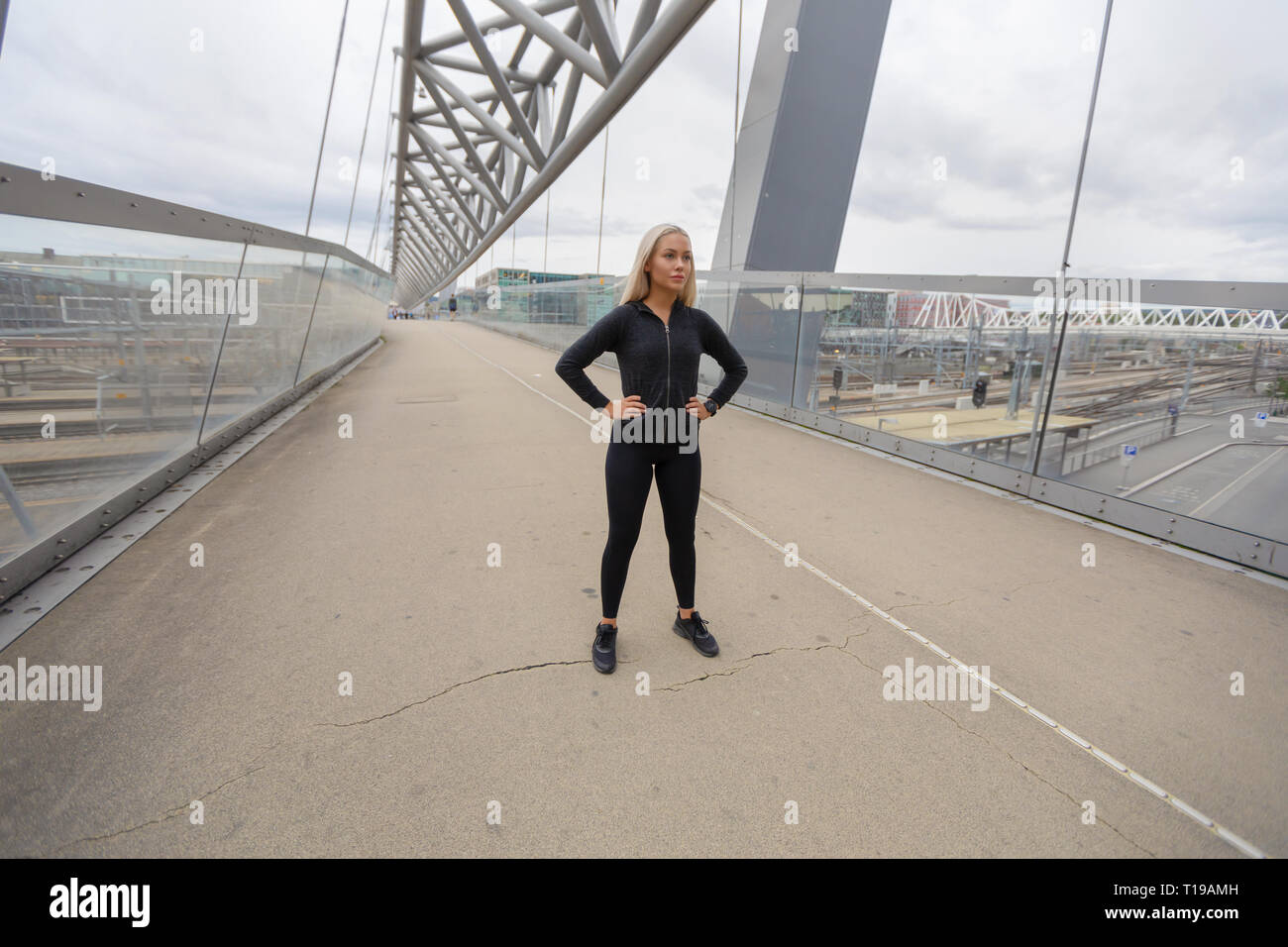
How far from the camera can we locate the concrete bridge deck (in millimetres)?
1931

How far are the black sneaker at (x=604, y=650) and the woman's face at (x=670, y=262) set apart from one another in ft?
5.34

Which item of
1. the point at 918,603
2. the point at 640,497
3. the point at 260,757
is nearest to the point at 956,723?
the point at 918,603

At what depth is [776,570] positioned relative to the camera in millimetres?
3867

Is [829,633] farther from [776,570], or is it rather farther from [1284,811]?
[1284,811]

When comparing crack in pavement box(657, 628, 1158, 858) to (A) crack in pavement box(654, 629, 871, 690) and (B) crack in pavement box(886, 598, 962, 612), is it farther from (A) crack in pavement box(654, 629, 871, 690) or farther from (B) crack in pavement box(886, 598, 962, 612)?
(B) crack in pavement box(886, 598, 962, 612)

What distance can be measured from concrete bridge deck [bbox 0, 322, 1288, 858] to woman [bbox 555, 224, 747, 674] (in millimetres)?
559

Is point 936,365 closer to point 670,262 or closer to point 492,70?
point 670,262

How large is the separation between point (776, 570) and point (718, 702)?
146cm

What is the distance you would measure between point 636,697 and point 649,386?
1364mm

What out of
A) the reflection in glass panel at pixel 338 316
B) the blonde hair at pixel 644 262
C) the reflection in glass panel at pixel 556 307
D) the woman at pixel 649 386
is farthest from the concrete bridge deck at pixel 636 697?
the reflection in glass panel at pixel 556 307

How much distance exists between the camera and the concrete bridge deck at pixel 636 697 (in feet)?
6.33

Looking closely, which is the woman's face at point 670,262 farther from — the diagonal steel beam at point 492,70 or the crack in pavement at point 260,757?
the diagonal steel beam at point 492,70
